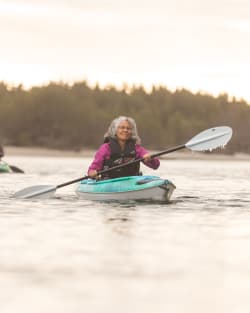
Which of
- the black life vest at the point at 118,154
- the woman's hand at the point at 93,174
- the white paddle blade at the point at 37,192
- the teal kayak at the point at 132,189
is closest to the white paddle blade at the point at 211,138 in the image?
the teal kayak at the point at 132,189

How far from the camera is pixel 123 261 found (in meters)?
7.36

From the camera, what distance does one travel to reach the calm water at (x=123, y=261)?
5.64 metres

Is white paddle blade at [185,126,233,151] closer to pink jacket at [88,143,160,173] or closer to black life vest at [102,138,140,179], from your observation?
pink jacket at [88,143,160,173]

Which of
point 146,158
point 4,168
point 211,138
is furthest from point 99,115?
point 146,158

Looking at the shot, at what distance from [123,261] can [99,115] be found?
73.6 meters

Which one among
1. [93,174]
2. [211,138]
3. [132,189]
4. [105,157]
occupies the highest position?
[211,138]

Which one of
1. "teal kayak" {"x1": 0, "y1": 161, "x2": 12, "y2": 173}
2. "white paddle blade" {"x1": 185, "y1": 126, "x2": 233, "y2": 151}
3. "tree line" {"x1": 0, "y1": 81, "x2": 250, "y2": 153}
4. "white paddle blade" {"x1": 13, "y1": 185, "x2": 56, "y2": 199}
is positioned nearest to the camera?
"white paddle blade" {"x1": 13, "y1": 185, "x2": 56, "y2": 199}

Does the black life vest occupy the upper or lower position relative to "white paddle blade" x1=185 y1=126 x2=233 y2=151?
lower

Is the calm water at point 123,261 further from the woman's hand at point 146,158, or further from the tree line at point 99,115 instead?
the tree line at point 99,115

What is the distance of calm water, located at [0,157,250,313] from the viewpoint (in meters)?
5.64

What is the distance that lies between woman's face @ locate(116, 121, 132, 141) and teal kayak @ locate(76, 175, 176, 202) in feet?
2.13

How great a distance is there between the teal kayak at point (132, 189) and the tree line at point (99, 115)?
61947 mm

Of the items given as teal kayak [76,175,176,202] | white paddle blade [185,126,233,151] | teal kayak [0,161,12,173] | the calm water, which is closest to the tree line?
teal kayak [0,161,12,173]

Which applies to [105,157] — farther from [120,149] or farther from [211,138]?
[211,138]
